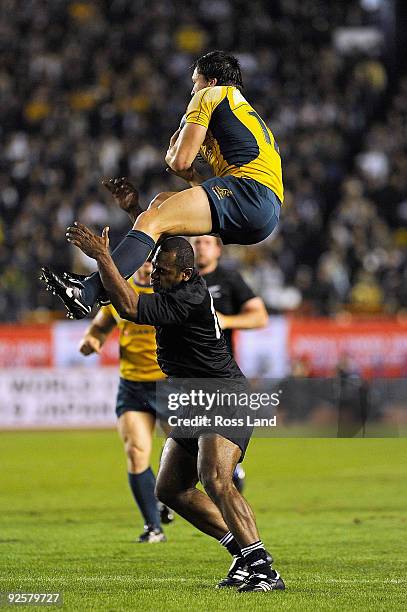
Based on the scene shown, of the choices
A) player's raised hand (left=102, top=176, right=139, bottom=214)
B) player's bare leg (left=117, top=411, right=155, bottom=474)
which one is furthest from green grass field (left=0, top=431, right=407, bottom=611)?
player's raised hand (left=102, top=176, right=139, bottom=214)

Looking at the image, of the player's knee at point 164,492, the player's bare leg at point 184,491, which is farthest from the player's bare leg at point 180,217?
the player's knee at point 164,492

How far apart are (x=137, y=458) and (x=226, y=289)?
1.80 m

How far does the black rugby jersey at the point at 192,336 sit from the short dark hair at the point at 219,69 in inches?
54.1

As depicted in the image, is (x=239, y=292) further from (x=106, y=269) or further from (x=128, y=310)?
(x=106, y=269)

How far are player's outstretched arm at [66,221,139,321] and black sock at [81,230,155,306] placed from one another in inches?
6.0

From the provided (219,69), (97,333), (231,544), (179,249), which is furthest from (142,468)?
(219,69)

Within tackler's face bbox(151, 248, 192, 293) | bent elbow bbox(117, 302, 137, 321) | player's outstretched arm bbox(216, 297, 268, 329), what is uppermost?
tackler's face bbox(151, 248, 192, 293)

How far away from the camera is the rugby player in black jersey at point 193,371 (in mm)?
6938

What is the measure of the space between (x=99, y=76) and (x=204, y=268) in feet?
63.1

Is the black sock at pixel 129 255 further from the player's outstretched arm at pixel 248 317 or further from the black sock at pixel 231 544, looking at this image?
the player's outstretched arm at pixel 248 317

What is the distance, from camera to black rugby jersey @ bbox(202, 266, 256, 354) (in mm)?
10945

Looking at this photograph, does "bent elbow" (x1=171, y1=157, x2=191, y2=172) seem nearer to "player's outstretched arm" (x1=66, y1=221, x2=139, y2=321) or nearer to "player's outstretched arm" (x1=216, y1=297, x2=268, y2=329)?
"player's outstretched arm" (x1=66, y1=221, x2=139, y2=321)

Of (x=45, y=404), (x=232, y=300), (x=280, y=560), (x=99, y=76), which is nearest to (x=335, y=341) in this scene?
(x=45, y=404)

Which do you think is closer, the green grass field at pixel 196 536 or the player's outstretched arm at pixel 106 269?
the player's outstretched arm at pixel 106 269
